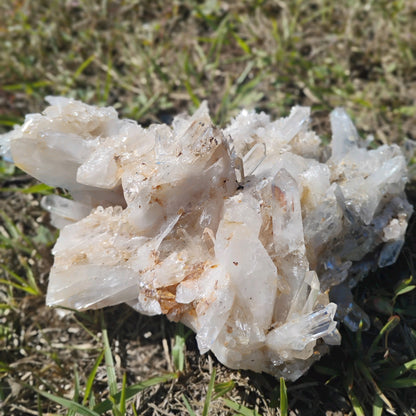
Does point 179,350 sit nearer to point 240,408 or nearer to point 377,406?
point 240,408

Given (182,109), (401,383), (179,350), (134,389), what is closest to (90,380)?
(134,389)

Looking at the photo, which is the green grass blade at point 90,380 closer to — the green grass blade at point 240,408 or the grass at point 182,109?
the grass at point 182,109

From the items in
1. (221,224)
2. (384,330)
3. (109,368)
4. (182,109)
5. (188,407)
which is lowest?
(109,368)

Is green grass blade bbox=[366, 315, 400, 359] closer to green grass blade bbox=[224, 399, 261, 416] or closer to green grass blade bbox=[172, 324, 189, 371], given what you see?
green grass blade bbox=[224, 399, 261, 416]

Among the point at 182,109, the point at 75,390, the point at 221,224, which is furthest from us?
the point at 182,109

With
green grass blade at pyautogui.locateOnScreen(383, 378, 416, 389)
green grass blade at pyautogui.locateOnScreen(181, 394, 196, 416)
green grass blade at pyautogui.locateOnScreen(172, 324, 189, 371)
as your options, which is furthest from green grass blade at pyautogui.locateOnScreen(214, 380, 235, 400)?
green grass blade at pyautogui.locateOnScreen(383, 378, 416, 389)

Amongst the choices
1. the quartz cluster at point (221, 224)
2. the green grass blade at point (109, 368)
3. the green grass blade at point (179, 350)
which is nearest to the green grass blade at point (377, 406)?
the quartz cluster at point (221, 224)
